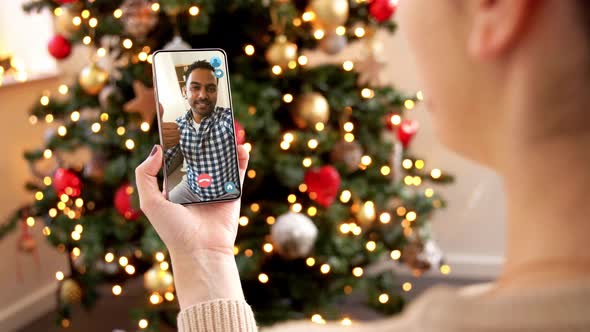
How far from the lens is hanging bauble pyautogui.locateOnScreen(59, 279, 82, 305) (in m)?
2.45

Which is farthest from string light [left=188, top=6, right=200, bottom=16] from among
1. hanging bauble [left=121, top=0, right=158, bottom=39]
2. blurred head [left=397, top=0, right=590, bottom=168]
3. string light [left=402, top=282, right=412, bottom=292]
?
blurred head [left=397, top=0, right=590, bottom=168]

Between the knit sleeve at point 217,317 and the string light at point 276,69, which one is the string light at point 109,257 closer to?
the string light at point 276,69

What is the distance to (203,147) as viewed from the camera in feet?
3.20

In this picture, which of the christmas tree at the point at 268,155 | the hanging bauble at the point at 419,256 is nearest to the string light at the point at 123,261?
the christmas tree at the point at 268,155

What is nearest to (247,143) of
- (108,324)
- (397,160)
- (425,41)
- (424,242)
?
(397,160)

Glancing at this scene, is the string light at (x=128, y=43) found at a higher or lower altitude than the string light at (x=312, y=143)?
higher

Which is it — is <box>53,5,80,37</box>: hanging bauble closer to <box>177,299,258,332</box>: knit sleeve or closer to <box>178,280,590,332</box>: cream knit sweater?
<box>177,299,258,332</box>: knit sleeve

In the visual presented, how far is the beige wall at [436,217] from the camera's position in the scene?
2697 millimetres

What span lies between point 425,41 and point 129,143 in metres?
1.85

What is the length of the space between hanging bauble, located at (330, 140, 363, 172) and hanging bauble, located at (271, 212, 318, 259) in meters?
0.29

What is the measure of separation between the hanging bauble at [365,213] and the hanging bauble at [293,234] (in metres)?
0.26

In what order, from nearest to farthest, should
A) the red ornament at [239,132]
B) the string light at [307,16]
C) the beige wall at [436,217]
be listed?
the red ornament at [239,132] < the string light at [307,16] < the beige wall at [436,217]

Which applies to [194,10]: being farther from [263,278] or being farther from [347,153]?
[263,278]

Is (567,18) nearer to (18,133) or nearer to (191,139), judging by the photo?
(191,139)
